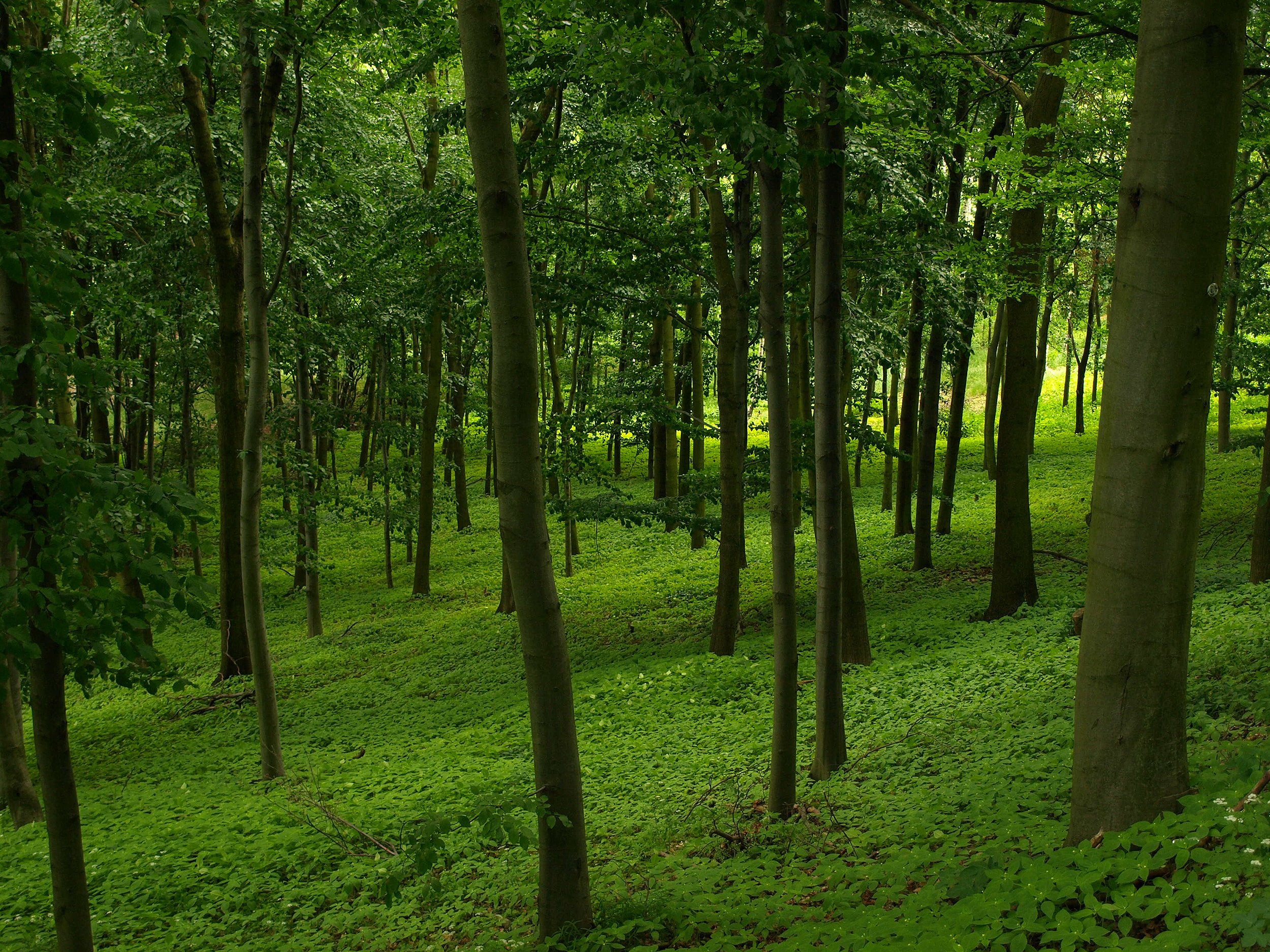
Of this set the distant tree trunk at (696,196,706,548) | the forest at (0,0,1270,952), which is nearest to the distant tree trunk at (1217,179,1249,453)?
the forest at (0,0,1270,952)

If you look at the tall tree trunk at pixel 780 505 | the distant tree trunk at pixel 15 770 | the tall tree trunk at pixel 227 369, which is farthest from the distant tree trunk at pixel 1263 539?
the distant tree trunk at pixel 15 770

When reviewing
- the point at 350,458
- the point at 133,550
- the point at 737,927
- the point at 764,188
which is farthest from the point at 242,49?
the point at 350,458

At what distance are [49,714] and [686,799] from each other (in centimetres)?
429

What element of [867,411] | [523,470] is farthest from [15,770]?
[867,411]

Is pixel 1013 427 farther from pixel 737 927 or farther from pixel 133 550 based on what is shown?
pixel 133 550

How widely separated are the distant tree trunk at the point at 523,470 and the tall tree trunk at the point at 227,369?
663cm

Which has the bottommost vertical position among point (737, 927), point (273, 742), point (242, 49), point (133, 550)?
point (273, 742)

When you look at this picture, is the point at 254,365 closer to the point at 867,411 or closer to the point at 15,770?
the point at 15,770

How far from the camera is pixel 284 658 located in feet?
45.3

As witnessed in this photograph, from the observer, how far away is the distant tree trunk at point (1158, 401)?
118 inches

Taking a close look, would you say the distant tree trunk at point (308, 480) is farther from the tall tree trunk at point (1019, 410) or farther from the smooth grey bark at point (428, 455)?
the tall tree trunk at point (1019, 410)

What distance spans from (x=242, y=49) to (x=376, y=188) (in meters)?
9.52

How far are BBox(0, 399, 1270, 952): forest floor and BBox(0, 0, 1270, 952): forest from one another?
47 mm

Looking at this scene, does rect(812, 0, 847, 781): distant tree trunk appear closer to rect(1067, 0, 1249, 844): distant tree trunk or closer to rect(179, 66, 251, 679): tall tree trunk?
rect(1067, 0, 1249, 844): distant tree trunk
